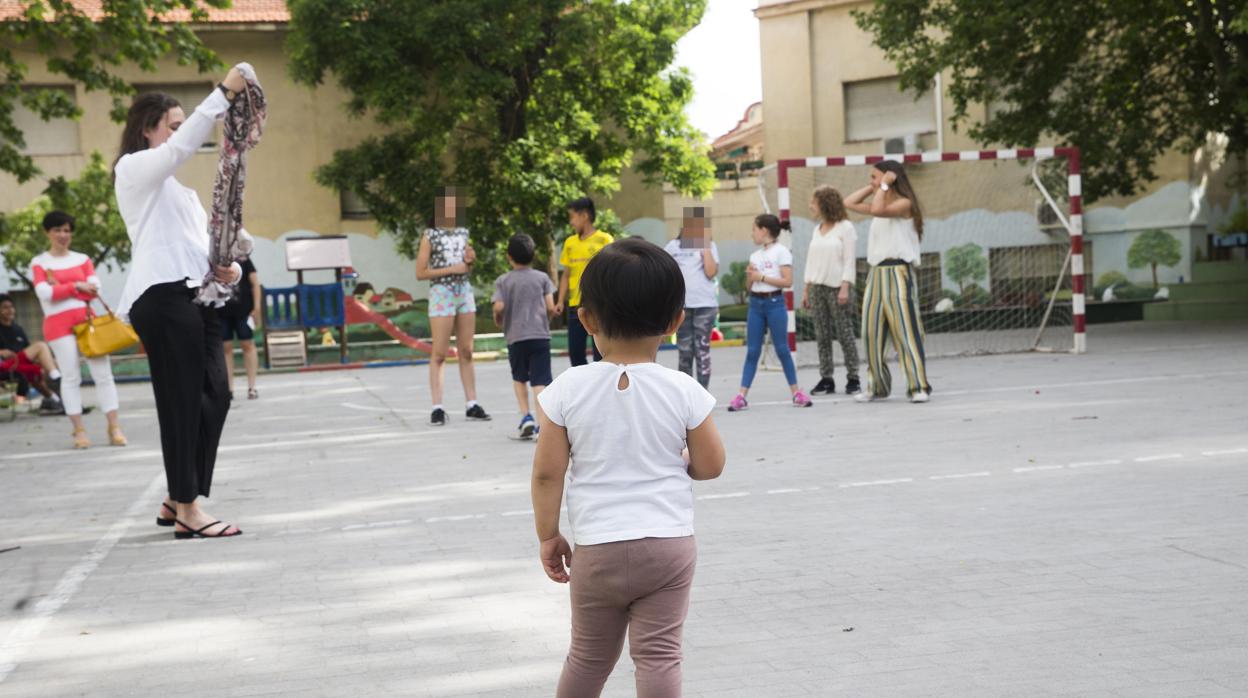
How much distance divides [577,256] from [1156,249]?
66.3 feet

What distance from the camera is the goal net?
1720 centimetres

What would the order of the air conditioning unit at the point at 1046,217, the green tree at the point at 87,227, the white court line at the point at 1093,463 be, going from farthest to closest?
1. the green tree at the point at 87,227
2. the air conditioning unit at the point at 1046,217
3. the white court line at the point at 1093,463

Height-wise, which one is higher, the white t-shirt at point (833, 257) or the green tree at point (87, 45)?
the green tree at point (87, 45)

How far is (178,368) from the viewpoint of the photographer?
6137mm

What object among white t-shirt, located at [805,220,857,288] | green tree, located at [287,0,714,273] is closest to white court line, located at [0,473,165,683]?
white t-shirt, located at [805,220,857,288]

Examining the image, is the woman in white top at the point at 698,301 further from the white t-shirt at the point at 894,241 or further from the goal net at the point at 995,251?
the goal net at the point at 995,251

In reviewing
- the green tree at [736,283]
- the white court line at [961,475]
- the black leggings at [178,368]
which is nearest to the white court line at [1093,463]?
the white court line at [961,475]

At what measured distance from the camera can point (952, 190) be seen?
21.0 meters

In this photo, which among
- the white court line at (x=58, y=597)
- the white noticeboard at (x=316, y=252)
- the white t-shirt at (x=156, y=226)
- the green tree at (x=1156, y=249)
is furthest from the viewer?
the green tree at (x=1156, y=249)

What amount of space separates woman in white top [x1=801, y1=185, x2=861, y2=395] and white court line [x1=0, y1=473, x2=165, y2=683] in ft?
22.8

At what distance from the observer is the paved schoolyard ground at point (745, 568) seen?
396 centimetres

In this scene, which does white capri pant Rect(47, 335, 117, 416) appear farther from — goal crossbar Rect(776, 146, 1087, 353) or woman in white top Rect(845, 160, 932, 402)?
goal crossbar Rect(776, 146, 1087, 353)

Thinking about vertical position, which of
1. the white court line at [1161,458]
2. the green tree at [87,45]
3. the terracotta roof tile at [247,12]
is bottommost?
the white court line at [1161,458]

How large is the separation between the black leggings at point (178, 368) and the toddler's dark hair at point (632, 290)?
379 cm
